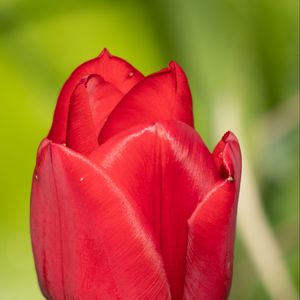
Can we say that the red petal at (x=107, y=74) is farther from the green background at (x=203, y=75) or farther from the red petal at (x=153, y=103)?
the green background at (x=203, y=75)

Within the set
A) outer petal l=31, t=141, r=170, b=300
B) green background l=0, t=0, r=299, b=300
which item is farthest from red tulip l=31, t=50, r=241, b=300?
green background l=0, t=0, r=299, b=300

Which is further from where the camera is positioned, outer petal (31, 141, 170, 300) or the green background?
the green background

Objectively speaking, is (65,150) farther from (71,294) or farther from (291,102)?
(291,102)

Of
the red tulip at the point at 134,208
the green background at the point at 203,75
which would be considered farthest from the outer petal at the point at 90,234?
the green background at the point at 203,75

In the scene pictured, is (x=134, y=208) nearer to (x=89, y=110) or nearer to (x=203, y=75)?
(x=89, y=110)

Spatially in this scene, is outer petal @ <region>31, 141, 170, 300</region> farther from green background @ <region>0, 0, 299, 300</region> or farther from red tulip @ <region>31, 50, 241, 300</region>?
green background @ <region>0, 0, 299, 300</region>

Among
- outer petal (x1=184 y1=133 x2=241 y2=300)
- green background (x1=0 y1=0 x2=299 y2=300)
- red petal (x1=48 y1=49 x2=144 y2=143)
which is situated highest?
green background (x1=0 y1=0 x2=299 y2=300)

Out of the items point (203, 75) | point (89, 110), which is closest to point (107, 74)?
point (89, 110)
